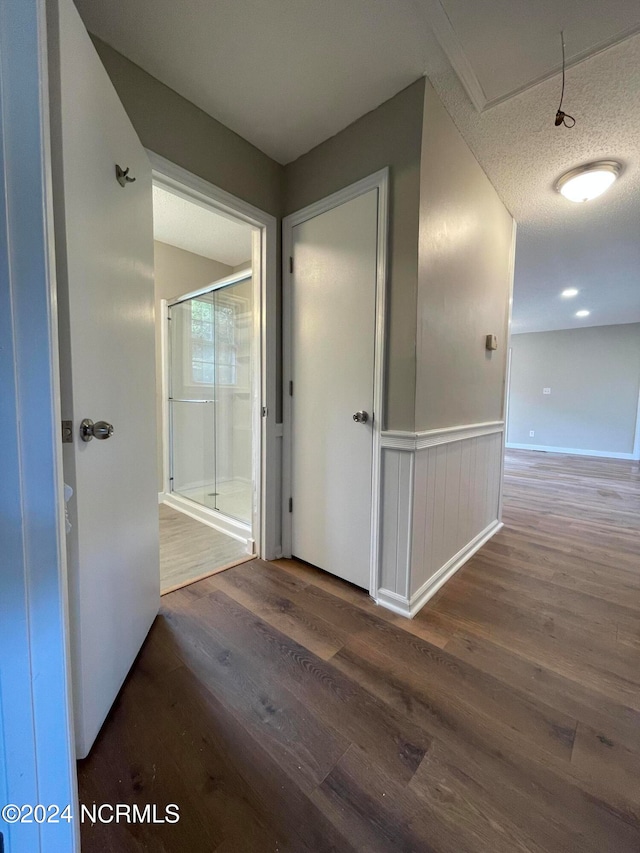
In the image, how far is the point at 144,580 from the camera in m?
1.33

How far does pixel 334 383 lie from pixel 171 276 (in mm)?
2316

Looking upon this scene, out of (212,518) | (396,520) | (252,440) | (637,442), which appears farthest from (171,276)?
(637,442)

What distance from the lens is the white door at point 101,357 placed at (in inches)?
32.5

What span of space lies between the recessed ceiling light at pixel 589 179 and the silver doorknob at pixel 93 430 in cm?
279

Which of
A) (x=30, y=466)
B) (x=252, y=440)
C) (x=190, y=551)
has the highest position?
(x=30, y=466)

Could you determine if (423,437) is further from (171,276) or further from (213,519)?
(171,276)

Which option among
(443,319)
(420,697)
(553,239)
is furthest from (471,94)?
(420,697)

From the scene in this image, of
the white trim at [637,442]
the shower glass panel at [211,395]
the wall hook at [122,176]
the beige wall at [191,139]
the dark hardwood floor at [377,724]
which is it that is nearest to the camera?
the dark hardwood floor at [377,724]

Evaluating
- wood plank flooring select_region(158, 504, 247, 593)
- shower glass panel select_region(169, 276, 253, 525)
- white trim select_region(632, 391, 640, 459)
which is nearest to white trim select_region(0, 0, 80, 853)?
wood plank flooring select_region(158, 504, 247, 593)

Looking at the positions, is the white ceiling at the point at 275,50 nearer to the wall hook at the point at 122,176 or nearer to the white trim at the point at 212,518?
the wall hook at the point at 122,176

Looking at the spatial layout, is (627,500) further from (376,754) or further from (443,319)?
(376,754)

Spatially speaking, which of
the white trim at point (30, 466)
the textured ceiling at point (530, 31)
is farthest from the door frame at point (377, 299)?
the white trim at point (30, 466)

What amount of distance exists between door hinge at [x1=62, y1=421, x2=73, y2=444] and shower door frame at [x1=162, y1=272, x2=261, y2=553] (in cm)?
116

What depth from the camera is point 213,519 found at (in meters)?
2.66
